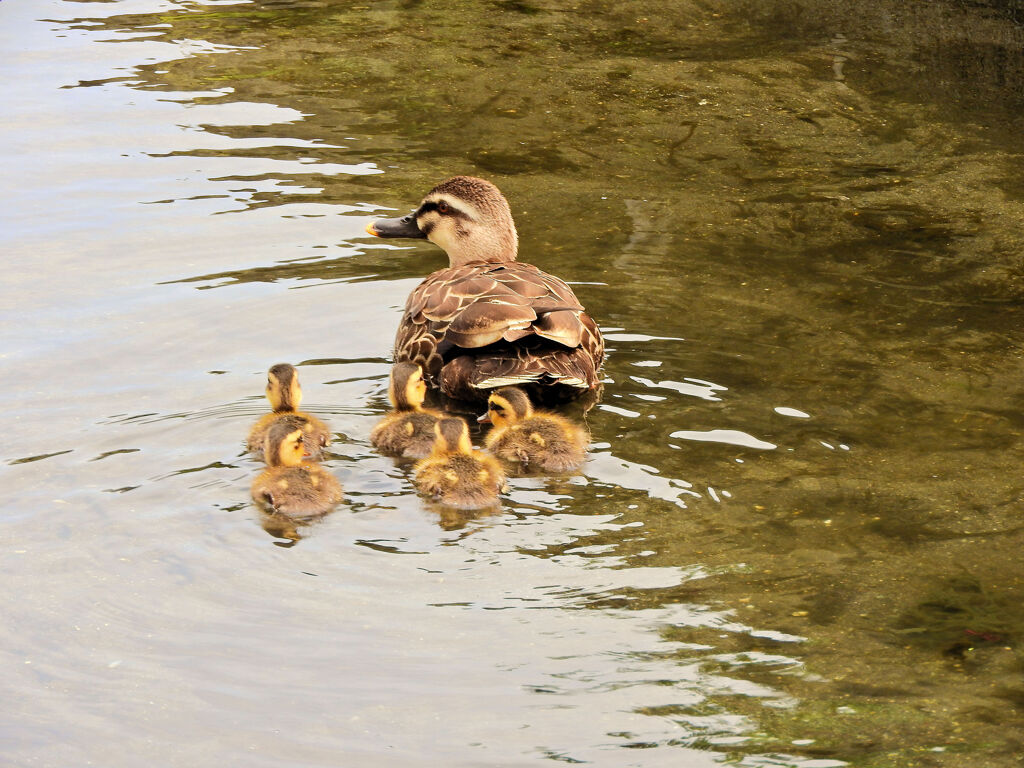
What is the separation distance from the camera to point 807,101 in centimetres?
1088

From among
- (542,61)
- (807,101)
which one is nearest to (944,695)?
(807,101)

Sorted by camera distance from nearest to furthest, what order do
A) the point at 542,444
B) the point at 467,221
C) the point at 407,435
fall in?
the point at 542,444 → the point at 407,435 → the point at 467,221

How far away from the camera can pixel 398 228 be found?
786 centimetres

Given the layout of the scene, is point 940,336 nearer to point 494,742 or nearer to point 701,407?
point 701,407

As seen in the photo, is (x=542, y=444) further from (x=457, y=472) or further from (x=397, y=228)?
(x=397, y=228)

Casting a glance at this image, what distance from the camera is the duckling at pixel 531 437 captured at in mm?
5688

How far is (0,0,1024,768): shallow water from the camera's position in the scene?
4160 mm

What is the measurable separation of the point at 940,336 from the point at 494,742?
13.3ft

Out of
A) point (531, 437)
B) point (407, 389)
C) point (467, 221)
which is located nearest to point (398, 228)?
point (467, 221)

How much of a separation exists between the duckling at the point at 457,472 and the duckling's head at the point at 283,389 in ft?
2.17

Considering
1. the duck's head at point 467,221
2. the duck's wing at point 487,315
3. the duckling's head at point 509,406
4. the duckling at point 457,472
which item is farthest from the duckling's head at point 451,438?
the duck's head at point 467,221

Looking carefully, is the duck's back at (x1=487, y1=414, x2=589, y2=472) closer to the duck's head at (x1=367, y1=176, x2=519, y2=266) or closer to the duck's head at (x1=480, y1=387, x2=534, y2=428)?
the duck's head at (x1=480, y1=387, x2=534, y2=428)

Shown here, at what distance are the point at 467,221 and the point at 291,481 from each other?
2.69m

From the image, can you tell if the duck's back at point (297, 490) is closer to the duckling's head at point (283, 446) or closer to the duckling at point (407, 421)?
the duckling's head at point (283, 446)
